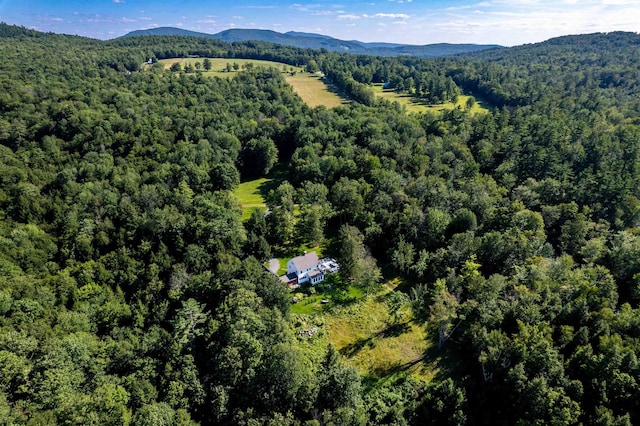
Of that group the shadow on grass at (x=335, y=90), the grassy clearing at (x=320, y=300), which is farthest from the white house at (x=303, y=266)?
the shadow on grass at (x=335, y=90)

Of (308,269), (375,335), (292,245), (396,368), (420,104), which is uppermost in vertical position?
(420,104)

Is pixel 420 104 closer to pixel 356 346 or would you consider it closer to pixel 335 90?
pixel 335 90

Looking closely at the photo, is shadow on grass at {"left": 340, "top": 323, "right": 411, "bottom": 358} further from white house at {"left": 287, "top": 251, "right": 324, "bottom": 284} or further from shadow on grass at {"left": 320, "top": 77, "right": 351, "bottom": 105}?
shadow on grass at {"left": 320, "top": 77, "right": 351, "bottom": 105}

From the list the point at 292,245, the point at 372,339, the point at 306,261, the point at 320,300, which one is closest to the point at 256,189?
the point at 292,245

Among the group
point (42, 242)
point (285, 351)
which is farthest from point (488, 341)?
point (42, 242)

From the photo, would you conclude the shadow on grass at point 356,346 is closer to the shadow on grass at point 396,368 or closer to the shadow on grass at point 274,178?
the shadow on grass at point 396,368

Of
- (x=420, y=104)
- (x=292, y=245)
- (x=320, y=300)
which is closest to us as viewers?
(x=320, y=300)

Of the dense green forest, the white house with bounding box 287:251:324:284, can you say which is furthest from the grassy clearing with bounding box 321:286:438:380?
the white house with bounding box 287:251:324:284
